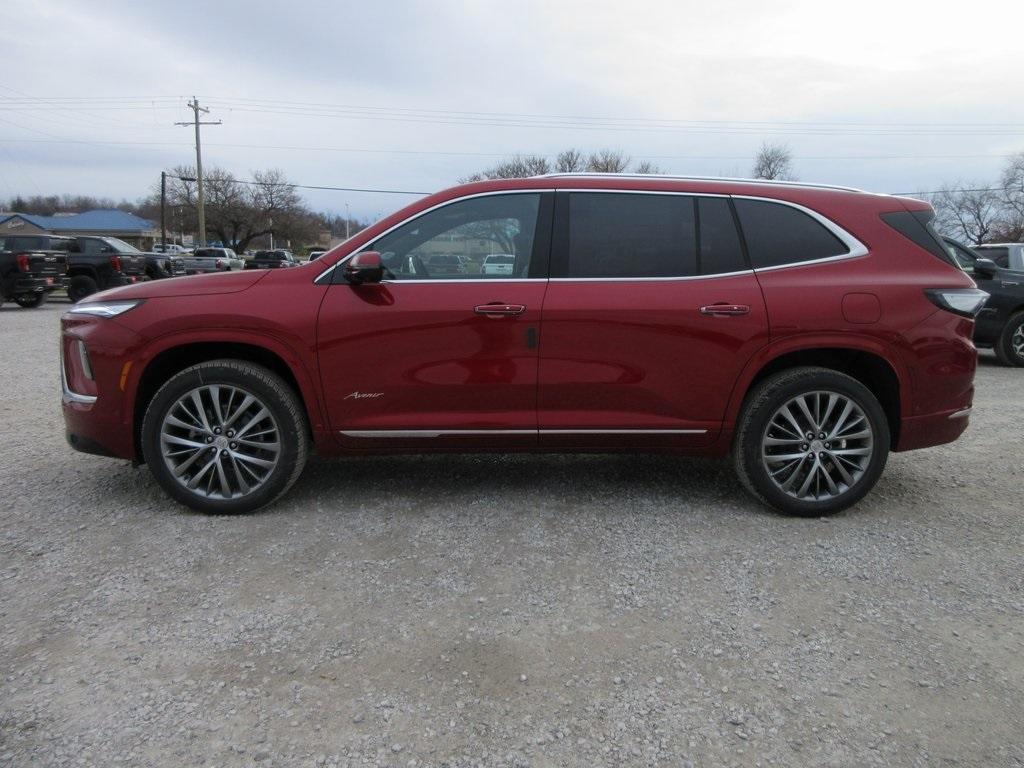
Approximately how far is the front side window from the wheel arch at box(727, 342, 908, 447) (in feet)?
4.32

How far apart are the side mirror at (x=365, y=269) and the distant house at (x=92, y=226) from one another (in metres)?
92.0

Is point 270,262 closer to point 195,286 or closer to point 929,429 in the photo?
point 195,286

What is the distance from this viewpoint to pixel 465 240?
3852 mm

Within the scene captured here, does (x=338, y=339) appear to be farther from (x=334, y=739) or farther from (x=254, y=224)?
(x=254, y=224)

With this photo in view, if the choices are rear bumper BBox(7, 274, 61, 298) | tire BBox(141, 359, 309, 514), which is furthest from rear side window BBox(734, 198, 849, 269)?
rear bumper BBox(7, 274, 61, 298)

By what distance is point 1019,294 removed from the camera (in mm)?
9773

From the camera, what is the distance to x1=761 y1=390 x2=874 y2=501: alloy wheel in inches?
150

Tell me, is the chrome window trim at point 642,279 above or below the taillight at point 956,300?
above

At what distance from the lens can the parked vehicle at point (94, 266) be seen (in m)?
19.3

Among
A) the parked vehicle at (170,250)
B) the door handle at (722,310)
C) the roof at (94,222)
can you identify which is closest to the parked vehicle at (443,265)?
the door handle at (722,310)

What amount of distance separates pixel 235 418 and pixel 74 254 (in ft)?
62.5

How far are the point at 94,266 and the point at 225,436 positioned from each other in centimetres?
1870

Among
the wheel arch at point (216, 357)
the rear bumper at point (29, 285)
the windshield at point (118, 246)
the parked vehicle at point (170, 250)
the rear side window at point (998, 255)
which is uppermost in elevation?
the parked vehicle at point (170, 250)

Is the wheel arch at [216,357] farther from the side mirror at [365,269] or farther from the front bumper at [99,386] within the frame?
the side mirror at [365,269]
